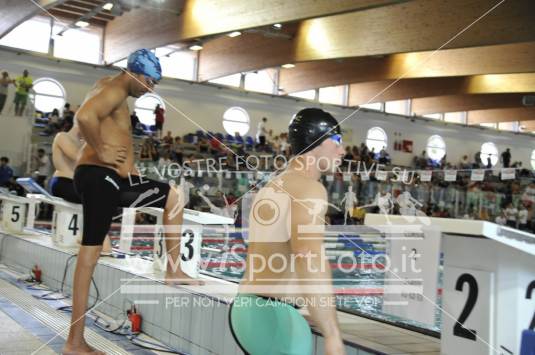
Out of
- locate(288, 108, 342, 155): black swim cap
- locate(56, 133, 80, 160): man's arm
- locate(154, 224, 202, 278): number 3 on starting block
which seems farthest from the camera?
locate(56, 133, 80, 160): man's arm

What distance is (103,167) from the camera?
3049mm

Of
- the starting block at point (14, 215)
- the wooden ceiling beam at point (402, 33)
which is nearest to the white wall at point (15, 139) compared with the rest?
the starting block at point (14, 215)

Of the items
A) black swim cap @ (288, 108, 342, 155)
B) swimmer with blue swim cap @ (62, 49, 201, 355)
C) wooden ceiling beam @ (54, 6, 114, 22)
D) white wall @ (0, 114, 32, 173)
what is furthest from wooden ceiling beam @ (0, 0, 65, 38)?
black swim cap @ (288, 108, 342, 155)

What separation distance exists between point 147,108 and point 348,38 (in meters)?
8.11

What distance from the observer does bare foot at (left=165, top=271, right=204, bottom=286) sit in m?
3.68

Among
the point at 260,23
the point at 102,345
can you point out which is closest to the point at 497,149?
the point at 260,23

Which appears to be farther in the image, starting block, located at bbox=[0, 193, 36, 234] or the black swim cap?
starting block, located at bbox=[0, 193, 36, 234]

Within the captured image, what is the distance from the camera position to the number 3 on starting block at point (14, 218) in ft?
22.6

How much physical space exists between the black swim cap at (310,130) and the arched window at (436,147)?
86.4 feet

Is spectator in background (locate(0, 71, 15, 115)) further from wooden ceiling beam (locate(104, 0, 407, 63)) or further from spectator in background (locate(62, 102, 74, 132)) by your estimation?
wooden ceiling beam (locate(104, 0, 407, 63))

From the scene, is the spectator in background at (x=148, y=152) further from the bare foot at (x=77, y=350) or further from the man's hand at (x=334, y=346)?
the man's hand at (x=334, y=346)

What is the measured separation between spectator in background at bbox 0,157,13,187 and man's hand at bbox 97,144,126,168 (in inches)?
418

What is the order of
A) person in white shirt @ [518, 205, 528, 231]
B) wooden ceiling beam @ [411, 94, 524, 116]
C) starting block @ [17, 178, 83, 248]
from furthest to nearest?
wooden ceiling beam @ [411, 94, 524, 116]
person in white shirt @ [518, 205, 528, 231]
starting block @ [17, 178, 83, 248]

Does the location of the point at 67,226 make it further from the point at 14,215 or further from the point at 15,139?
the point at 15,139
